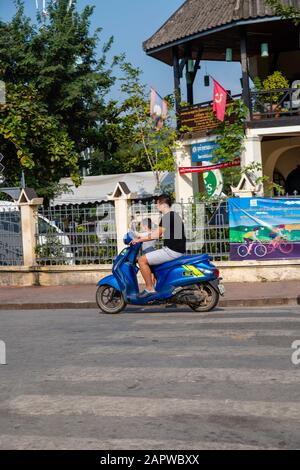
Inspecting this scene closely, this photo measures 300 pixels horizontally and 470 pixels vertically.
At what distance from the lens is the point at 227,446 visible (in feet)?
15.0

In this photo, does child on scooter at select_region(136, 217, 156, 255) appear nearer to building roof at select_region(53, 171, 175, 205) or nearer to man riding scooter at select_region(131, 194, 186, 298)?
man riding scooter at select_region(131, 194, 186, 298)

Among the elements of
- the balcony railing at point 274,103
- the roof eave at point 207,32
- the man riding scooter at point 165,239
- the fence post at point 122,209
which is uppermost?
the roof eave at point 207,32

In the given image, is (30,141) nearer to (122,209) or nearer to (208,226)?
(122,209)

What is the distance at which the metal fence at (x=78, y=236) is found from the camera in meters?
17.2

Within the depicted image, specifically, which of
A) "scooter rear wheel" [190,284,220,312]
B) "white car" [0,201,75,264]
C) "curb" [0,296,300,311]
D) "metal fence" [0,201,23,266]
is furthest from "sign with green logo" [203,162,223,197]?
"scooter rear wheel" [190,284,220,312]

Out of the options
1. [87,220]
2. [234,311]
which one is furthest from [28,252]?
[234,311]

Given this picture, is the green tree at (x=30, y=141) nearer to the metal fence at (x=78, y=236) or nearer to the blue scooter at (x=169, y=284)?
the metal fence at (x=78, y=236)

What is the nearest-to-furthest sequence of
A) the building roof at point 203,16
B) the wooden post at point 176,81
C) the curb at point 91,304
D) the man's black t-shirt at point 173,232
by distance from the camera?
the man's black t-shirt at point 173,232 < the curb at point 91,304 < the building roof at point 203,16 < the wooden post at point 176,81

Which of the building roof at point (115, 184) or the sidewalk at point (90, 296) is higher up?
the building roof at point (115, 184)

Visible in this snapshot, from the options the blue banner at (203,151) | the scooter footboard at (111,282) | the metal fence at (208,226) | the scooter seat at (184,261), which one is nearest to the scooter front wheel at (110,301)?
the scooter footboard at (111,282)

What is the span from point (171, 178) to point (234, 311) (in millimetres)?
17986

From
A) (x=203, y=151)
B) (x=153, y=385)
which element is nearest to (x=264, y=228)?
(x=203, y=151)

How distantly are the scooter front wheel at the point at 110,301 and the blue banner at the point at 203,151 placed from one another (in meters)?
12.9

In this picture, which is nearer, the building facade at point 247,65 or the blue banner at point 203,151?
the building facade at point 247,65
